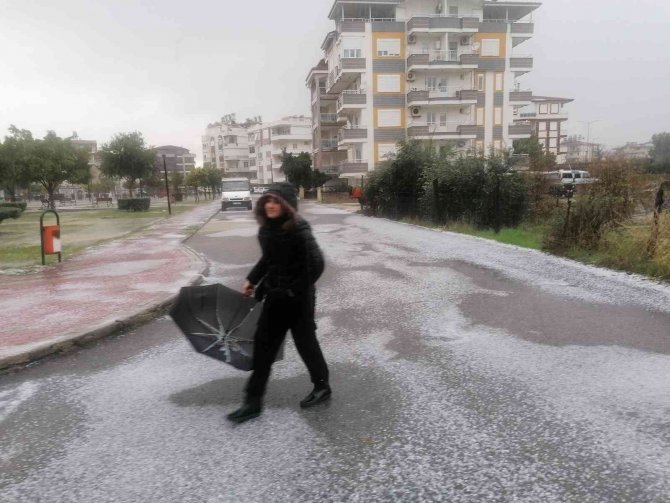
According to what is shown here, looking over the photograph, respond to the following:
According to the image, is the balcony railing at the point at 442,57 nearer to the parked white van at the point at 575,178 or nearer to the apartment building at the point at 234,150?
the parked white van at the point at 575,178

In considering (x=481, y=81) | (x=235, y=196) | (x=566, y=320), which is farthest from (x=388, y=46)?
(x=566, y=320)

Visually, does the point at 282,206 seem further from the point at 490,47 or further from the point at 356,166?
the point at 490,47

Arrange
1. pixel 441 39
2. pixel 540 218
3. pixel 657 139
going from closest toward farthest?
pixel 540 218, pixel 657 139, pixel 441 39

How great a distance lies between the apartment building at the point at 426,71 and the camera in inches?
1938

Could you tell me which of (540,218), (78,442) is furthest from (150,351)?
(540,218)

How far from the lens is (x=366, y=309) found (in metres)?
7.05

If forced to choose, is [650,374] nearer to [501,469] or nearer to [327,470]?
[501,469]

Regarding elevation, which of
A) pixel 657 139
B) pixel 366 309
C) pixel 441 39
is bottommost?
pixel 366 309

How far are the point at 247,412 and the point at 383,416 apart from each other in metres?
0.96

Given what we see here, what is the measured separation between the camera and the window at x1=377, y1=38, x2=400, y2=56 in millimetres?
49906

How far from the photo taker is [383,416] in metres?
3.71

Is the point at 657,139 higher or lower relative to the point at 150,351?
higher

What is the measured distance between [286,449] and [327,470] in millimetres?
374

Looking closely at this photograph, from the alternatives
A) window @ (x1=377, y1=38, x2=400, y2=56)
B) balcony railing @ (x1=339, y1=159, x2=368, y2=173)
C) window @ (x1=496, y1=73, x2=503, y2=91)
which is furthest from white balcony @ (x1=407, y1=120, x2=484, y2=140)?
window @ (x1=377, y1=38, x2=400, y2=56)
